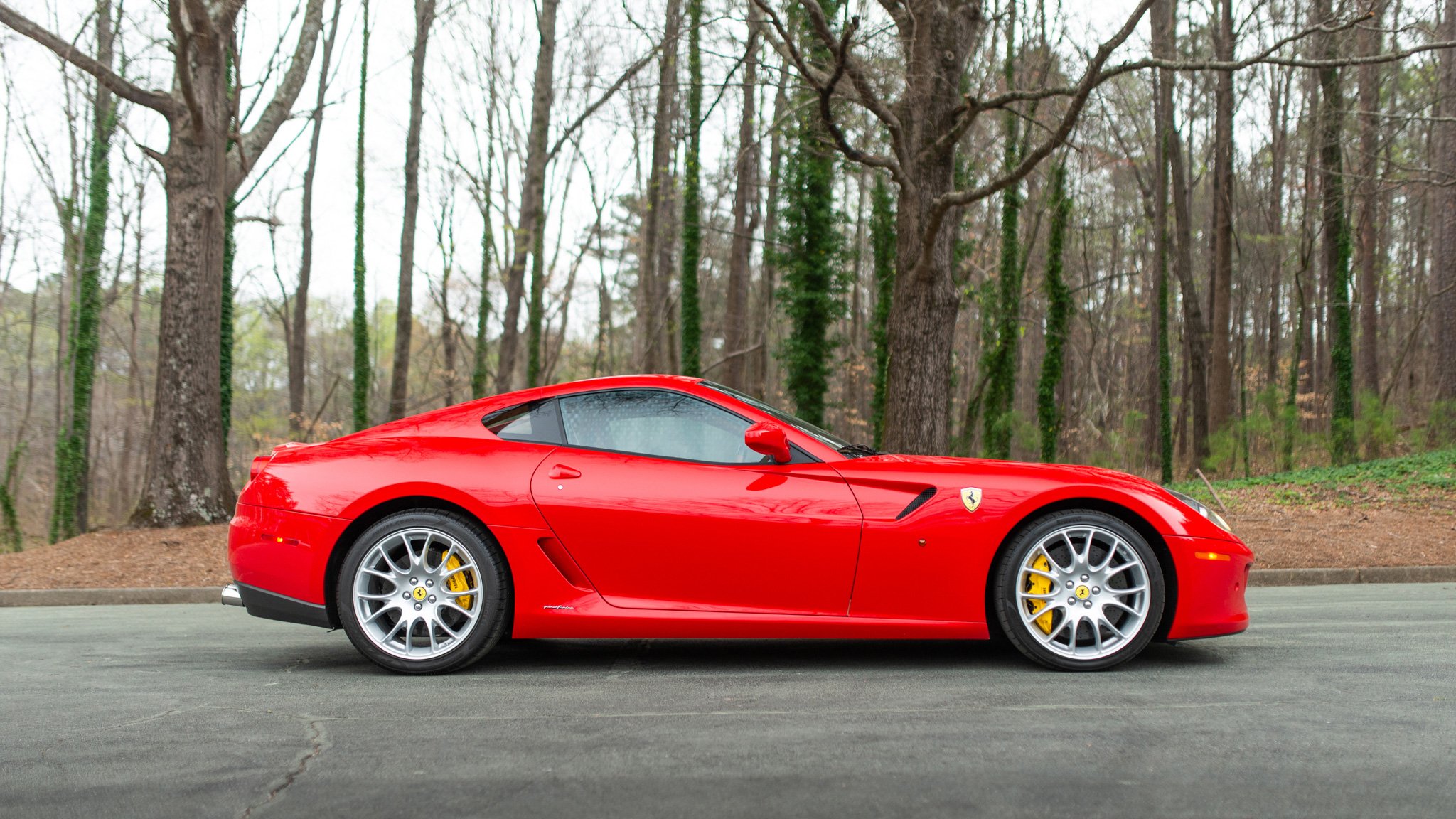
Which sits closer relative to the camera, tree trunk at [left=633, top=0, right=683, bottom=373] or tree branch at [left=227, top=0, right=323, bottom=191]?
tree branch at [left=227, top=0, right=323, bottom=191]

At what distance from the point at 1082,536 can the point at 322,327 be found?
51.0m

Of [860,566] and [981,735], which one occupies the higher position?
[860,566]

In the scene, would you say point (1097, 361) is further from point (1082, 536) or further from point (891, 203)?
point (1082, 536)

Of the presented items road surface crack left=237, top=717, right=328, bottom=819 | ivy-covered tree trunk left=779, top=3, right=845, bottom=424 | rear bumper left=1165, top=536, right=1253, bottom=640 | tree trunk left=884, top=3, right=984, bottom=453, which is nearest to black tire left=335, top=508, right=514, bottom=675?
road surface crack left=237, top=717, right=328, bottom=819

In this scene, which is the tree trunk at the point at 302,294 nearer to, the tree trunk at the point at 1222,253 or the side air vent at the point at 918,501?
the tree trunk at the point at 1222,253

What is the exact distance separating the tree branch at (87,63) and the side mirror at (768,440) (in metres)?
9.17

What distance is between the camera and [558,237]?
31812 millimetres

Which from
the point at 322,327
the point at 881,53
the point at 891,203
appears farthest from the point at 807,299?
the point at 322,327

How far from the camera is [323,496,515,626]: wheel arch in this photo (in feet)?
14.9

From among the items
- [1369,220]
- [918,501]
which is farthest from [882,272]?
[918,501]

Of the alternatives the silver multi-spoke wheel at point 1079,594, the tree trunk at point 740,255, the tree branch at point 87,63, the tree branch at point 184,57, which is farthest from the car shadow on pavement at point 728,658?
the tree trunk at point 740,255

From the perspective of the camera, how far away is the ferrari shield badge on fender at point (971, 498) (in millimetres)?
4336

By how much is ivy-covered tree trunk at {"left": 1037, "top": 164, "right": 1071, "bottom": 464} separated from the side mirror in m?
17.6

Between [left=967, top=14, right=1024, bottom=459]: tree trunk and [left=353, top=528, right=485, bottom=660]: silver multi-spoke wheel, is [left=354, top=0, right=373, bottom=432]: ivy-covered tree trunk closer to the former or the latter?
[left=967, top=14, right=1024, bottom=459]: tree trunk
